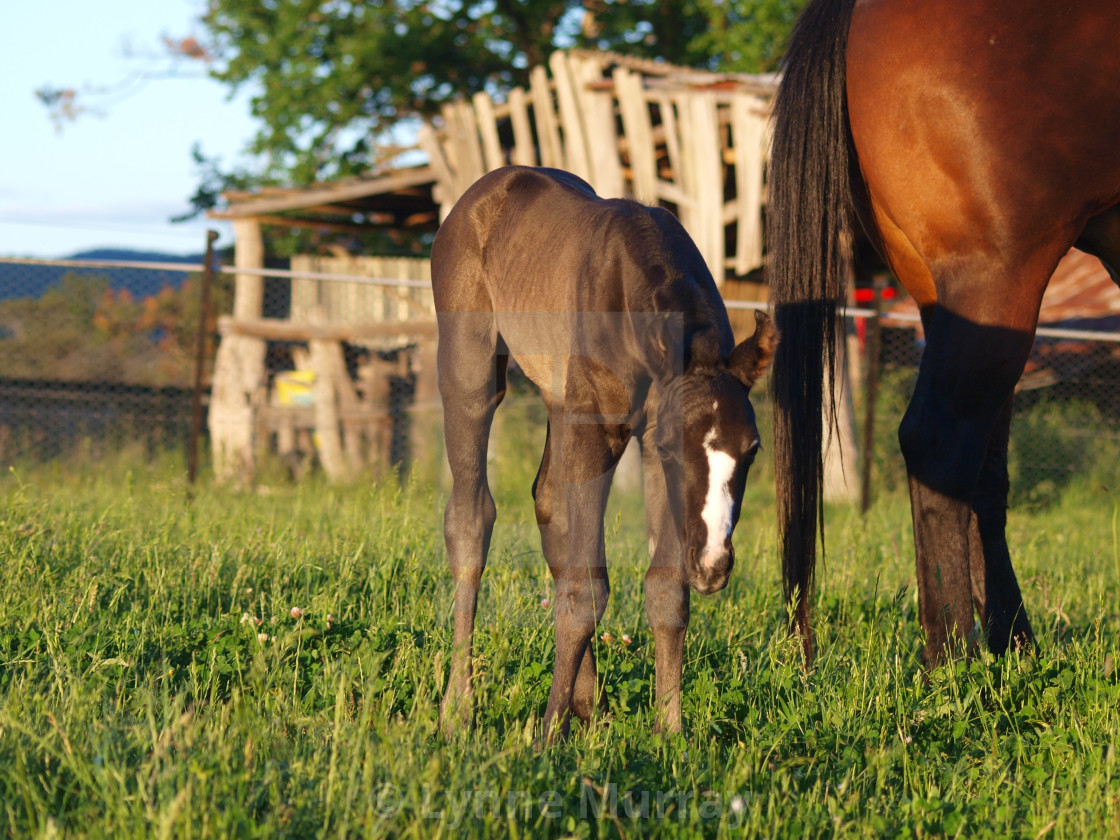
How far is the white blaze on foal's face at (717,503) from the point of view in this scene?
226 centimetres

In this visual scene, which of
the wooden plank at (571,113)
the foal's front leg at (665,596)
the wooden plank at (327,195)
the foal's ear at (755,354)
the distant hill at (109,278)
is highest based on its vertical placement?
the wooden plank at (571,113)

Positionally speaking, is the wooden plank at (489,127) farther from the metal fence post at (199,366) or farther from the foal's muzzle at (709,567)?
the foal's muzzle at (709,567)

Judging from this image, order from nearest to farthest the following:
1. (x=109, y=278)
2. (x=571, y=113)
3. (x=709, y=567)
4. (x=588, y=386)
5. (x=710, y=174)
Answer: (x=709, y=567)
(x=588, y=386)
(x=710, y=174)
(x=571, y=113)
(x=109, y=278)

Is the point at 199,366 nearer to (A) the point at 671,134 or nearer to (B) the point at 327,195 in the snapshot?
(A) the point at 671,134

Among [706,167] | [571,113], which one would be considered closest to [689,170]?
[706,167]

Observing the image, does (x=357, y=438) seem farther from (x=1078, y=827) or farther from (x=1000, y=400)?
(x=1078, y=827)

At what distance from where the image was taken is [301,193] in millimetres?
13445

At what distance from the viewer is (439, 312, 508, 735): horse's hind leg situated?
329 cm

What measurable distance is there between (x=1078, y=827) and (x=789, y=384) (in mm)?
1689

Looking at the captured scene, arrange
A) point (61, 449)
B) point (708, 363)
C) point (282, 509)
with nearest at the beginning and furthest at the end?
point (708, 363) → point (282, 509) → point (61, 449)

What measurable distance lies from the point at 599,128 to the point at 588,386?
8908mm

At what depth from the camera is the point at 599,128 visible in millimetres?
11039

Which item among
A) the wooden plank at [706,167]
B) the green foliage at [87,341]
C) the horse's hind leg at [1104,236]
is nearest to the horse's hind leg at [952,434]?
the horse's hind leg at [1104,236]

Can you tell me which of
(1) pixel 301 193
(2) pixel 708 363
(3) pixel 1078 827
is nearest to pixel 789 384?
(2) pixel 708 363
